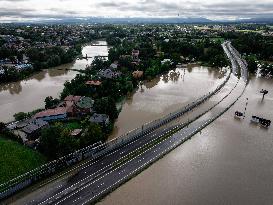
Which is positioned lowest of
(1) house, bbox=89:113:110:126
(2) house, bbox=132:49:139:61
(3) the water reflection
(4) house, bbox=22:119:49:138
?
(3) the water reflection

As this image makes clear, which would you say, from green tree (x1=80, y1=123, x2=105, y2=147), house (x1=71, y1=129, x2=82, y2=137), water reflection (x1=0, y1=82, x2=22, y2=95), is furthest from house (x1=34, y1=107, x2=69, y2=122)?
water reflection (x1=0, y1=82, x2=22, y2=95)

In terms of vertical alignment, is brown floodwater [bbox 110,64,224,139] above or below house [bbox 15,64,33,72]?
below

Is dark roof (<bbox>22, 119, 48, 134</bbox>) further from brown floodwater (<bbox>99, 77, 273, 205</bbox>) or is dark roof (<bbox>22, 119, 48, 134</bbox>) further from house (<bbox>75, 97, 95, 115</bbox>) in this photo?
brown floodwater (<bbox>99, 77, 273, 205</bbox>)

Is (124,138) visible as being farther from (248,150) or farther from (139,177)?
(248,150)

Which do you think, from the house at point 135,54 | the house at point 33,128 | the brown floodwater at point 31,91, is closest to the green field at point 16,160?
the house at point 33,128

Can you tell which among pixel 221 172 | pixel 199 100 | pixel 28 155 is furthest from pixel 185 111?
pixel 28 155

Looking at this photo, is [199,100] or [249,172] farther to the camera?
[199,100]

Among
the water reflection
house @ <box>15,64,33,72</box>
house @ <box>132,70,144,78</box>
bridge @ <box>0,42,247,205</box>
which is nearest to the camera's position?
bridge @ <box>0,42,247,205</box>
